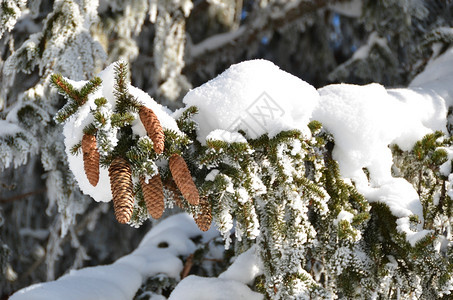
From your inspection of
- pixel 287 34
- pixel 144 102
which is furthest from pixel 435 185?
pixel 287 34

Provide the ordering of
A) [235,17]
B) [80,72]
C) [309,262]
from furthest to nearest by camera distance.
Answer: [235,17]
[80,72]
[309,262]

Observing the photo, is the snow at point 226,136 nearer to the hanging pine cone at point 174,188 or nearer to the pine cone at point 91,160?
the hanging pine cone at point 174,188

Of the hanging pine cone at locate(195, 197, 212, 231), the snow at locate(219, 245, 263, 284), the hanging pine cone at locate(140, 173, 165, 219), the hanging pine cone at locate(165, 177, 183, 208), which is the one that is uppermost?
the hanging pine cone at locate(140, 173, 165, 219)

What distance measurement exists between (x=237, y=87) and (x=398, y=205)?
70 centimetres

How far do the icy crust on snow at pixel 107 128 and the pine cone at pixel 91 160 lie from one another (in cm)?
5

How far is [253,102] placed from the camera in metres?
1.45

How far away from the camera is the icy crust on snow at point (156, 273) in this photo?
6.39 feet

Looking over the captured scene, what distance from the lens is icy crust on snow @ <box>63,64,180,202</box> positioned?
1.21 meters

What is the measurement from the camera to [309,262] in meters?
1.88

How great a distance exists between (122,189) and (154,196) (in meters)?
0.09

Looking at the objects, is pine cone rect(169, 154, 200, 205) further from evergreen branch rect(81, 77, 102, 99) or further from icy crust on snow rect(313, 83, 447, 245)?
icy crust on snow rect(313, 83, 447, 245)

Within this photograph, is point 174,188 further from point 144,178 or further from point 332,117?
point 332,117

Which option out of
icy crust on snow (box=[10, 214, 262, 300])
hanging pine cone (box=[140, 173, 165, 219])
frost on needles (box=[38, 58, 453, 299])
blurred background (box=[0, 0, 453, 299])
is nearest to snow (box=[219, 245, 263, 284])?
icy crust on snow (box=[10, 214, 262, 300])

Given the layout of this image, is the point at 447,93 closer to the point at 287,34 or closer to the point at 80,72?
the point at 80,72
